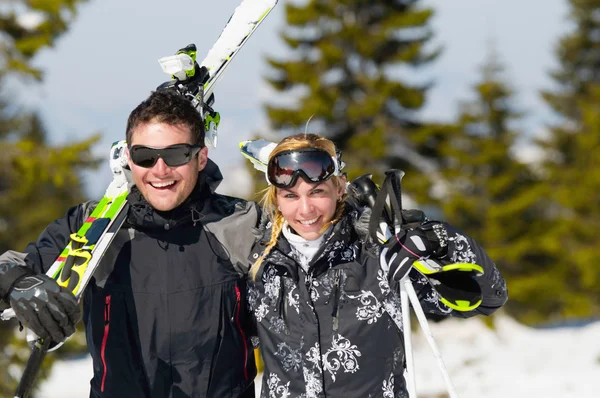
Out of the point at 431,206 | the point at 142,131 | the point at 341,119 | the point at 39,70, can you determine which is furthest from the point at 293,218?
the point at 431,206

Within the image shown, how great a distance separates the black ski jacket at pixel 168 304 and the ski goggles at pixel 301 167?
1.12 feet

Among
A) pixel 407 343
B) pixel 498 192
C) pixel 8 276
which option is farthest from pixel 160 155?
pixel 498 192

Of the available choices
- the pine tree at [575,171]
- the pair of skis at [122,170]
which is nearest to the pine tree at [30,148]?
the pair of skis at [122,170]

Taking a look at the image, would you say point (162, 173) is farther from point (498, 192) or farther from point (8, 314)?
point (498, 192)

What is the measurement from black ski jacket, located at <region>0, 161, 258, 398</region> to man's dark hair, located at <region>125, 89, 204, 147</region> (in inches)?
12.6

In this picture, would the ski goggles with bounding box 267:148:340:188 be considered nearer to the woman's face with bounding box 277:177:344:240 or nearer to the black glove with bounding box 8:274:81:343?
the woman's face with bounding box 277:177:344:240

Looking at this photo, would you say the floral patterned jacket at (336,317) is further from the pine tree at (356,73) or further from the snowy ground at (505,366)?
the pine tree at (356,73)

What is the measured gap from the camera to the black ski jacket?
318 cm

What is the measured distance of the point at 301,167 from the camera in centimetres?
320

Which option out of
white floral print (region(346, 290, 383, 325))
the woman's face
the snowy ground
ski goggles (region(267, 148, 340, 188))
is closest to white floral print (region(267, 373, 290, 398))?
white floral print (region(346, 290, 383, 325))

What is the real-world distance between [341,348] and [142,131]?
1.37 m

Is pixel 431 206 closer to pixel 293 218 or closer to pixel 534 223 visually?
pixel 534 223

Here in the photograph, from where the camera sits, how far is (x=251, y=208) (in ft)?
11.4

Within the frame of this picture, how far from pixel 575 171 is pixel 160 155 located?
2760 cm
